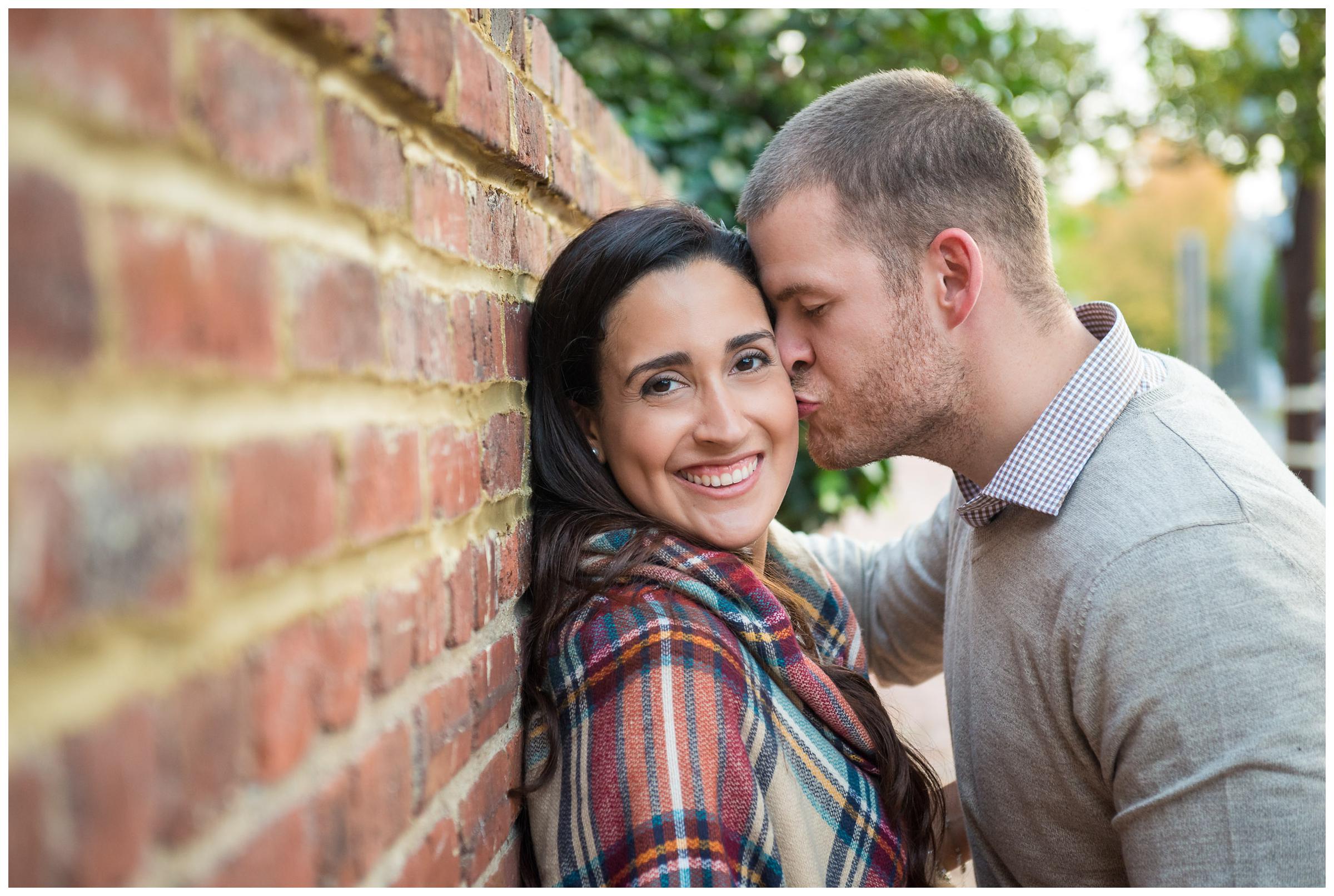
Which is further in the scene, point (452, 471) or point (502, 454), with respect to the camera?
point (502, 454)

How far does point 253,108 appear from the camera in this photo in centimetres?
86

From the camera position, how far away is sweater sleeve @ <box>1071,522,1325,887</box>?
1.77 meters

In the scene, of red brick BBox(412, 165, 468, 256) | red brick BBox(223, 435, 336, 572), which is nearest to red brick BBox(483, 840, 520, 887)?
red brick BBox(223, 435, 336, 572)

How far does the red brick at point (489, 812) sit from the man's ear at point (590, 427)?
0.76 m

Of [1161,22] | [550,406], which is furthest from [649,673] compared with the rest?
[1161,22]

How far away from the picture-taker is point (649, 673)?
5.60ft

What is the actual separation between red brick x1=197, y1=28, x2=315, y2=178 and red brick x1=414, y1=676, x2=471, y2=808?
65 cm

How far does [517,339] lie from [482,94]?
1.71 feet

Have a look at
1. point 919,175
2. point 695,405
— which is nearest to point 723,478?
point 695,405

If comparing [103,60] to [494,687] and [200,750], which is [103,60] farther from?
[494,687]

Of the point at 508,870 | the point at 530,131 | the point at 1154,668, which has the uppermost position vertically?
the point at 530,131

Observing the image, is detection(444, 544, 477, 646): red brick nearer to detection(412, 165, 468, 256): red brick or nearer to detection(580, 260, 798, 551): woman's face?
detection(412, 165, 468, 256): red brick

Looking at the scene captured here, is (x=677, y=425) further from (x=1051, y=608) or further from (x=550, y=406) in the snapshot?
(x=1051, y=608)

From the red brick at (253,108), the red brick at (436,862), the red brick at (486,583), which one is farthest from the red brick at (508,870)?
the red brick at (253,108)
